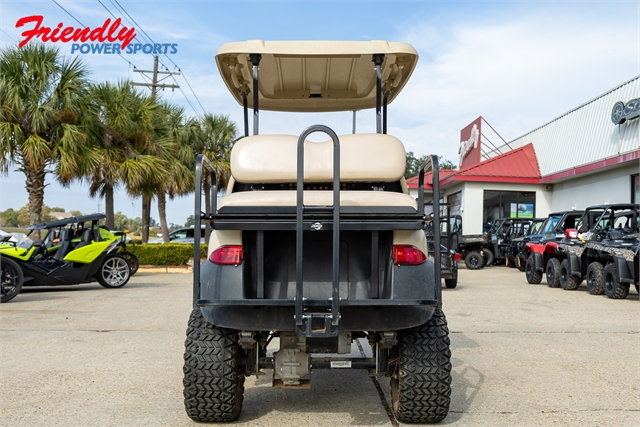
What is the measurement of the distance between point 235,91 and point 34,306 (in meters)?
6.67

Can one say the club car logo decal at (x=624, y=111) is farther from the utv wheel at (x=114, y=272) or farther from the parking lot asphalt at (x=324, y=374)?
the utv wheel at (x=114, y=272)

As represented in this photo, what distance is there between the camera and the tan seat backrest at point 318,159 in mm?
4074

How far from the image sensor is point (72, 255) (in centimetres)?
1277

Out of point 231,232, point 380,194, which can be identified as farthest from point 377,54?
point 231,232

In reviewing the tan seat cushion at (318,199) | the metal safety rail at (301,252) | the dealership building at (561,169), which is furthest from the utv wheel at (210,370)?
the dealership building at (561,169)

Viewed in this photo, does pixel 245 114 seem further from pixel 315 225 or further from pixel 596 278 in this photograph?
pixel 596 278

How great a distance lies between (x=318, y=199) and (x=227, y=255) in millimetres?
639

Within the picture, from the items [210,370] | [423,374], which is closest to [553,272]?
[423,374]

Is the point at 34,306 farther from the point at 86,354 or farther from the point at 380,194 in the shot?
the point at 380,194

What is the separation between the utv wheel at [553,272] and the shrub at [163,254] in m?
9.90

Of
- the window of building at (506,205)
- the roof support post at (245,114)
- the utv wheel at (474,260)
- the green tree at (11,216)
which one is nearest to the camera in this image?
the roof support post at (245,114)

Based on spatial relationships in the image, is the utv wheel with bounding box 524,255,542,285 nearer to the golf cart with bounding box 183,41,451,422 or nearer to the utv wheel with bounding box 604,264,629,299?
the utv wheel with bounding box 604,264,629,299

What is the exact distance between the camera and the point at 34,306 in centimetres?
1045

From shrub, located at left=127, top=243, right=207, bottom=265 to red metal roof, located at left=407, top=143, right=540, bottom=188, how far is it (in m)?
10.1
